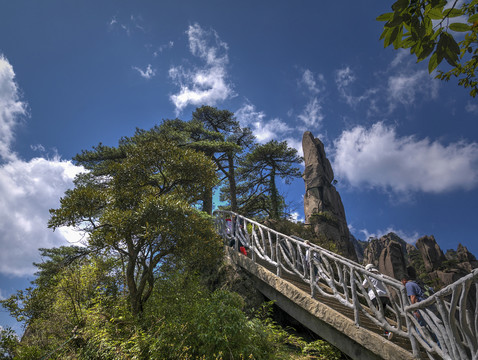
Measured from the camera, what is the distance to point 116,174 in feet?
25.5

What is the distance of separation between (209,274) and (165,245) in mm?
2866

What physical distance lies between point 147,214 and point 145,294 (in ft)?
7.54

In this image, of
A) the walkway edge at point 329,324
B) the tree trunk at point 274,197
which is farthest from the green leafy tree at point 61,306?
the tree trunk at point 274,197

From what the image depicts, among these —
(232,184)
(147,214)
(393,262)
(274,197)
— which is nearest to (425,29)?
(147,214)

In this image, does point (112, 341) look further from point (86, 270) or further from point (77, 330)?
point (86, 270)

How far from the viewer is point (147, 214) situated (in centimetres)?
646

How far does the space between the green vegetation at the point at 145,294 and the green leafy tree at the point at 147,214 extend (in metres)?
0.03

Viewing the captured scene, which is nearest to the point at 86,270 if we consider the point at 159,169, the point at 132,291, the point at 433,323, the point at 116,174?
the point at 132,291

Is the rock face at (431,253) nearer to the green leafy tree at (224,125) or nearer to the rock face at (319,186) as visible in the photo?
the rock face at (319,186)

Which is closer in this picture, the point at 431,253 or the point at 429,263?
the point at 429,263

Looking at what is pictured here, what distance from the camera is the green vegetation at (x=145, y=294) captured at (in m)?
4.50

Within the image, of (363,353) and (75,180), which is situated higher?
(75,180)

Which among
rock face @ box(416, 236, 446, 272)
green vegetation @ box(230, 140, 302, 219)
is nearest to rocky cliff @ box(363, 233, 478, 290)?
rock face @ box(416, 236, 446, 272)

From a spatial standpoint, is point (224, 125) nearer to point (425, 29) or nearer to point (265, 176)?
point (265, 176)
